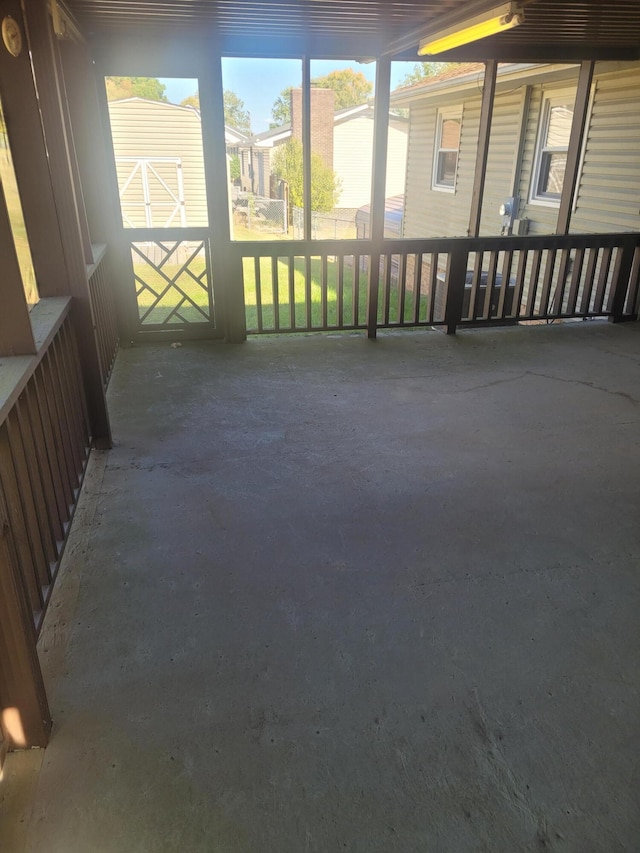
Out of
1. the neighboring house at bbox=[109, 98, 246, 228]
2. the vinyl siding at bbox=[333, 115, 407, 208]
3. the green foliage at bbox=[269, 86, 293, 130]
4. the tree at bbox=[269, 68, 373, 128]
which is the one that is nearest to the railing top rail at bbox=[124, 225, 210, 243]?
the neighboring house at bbox=[109, 98, 246, 228]

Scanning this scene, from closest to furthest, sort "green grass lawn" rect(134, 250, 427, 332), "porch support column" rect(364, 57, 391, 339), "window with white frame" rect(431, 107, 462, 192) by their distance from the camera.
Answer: "porch support column" rect(364, 57, 391, 339), "green grass lawn" rect(134, 250, 427, 332), "window with white frame" rect(431, 107, 462, 192)

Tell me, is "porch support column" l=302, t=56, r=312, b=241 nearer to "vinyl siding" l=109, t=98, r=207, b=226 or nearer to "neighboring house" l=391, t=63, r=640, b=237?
"vinyl siding" l=109, t=98, r=207, b=226

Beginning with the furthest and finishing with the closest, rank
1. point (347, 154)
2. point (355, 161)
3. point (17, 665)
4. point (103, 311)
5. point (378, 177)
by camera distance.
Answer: point (355, 161), point (347, 154), point (378, 177), point (103, 311), point (17, 665)

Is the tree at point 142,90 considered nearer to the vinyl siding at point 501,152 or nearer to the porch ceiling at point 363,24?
the porch ceiling at point 363,24

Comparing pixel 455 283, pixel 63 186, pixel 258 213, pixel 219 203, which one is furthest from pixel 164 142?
pixel 258 213

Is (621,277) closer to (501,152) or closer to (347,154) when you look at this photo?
(501,152)

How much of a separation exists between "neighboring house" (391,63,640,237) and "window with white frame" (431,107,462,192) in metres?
0.02

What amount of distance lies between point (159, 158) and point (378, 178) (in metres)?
2.56

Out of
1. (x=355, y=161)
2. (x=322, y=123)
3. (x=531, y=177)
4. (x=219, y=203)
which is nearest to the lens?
(x=219, y=203)

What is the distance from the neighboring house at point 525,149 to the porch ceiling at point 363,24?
104 centimetres

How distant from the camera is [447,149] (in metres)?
9.34

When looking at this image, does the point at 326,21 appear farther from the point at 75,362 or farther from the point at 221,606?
the point at 221,606

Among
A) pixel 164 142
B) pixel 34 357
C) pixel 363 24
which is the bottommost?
pixel 34 357

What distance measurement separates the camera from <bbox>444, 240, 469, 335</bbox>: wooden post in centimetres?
553
